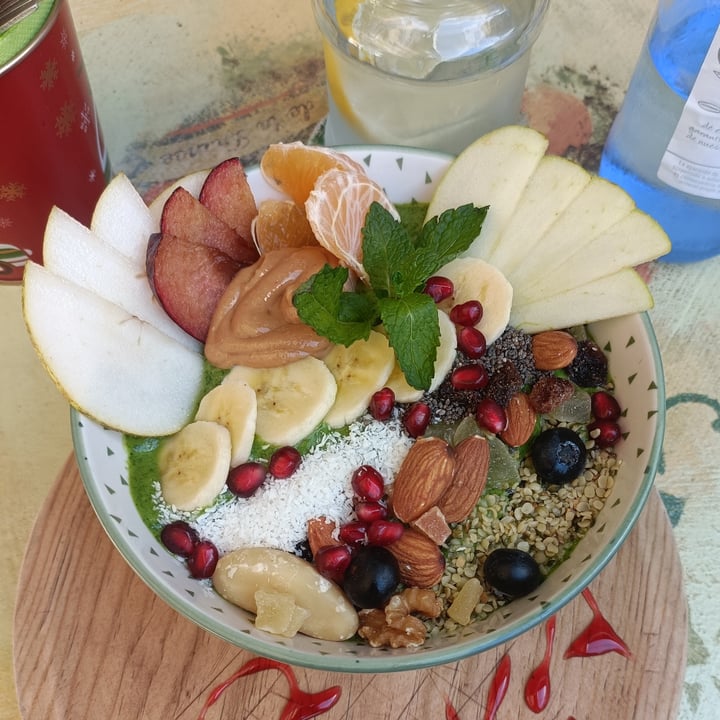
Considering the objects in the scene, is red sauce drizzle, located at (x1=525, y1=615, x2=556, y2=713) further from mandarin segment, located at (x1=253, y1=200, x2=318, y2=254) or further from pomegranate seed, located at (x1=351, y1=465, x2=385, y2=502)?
mandarin segment, located at (x1=253, y1=200, x2=318, y2=254)

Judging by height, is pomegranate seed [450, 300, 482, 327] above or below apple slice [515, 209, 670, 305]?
below

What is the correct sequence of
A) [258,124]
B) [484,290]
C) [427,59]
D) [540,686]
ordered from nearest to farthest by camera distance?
[540,686], [484,290], [427,59], [258,124]

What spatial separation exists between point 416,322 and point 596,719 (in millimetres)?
728

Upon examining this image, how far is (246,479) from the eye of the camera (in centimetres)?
134

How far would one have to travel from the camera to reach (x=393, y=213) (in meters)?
1.51

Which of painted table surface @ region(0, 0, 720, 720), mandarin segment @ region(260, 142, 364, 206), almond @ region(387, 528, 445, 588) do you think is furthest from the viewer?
painted table surface @ region(0, 0, 720, 720)

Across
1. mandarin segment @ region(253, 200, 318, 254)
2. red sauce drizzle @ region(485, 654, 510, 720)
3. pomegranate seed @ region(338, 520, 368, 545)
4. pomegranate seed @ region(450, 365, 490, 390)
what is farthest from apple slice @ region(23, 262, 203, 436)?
red sauce drizzle @ region(485, 654, 510, 720)

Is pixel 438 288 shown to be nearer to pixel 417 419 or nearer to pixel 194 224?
pixel 417 419

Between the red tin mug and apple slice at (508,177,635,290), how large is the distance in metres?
0.88

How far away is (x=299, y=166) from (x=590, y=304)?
1.96 ft

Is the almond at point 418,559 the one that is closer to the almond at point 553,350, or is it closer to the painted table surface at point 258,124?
the almond at point 553,350

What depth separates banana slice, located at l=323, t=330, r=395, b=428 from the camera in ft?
4.58

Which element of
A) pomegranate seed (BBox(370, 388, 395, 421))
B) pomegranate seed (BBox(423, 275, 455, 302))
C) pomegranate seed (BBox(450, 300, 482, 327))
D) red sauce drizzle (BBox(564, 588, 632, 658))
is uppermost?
pomegranate seed (BBox(423, 275, 455, 302))

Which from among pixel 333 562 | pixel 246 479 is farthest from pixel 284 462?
pixel 333 562
